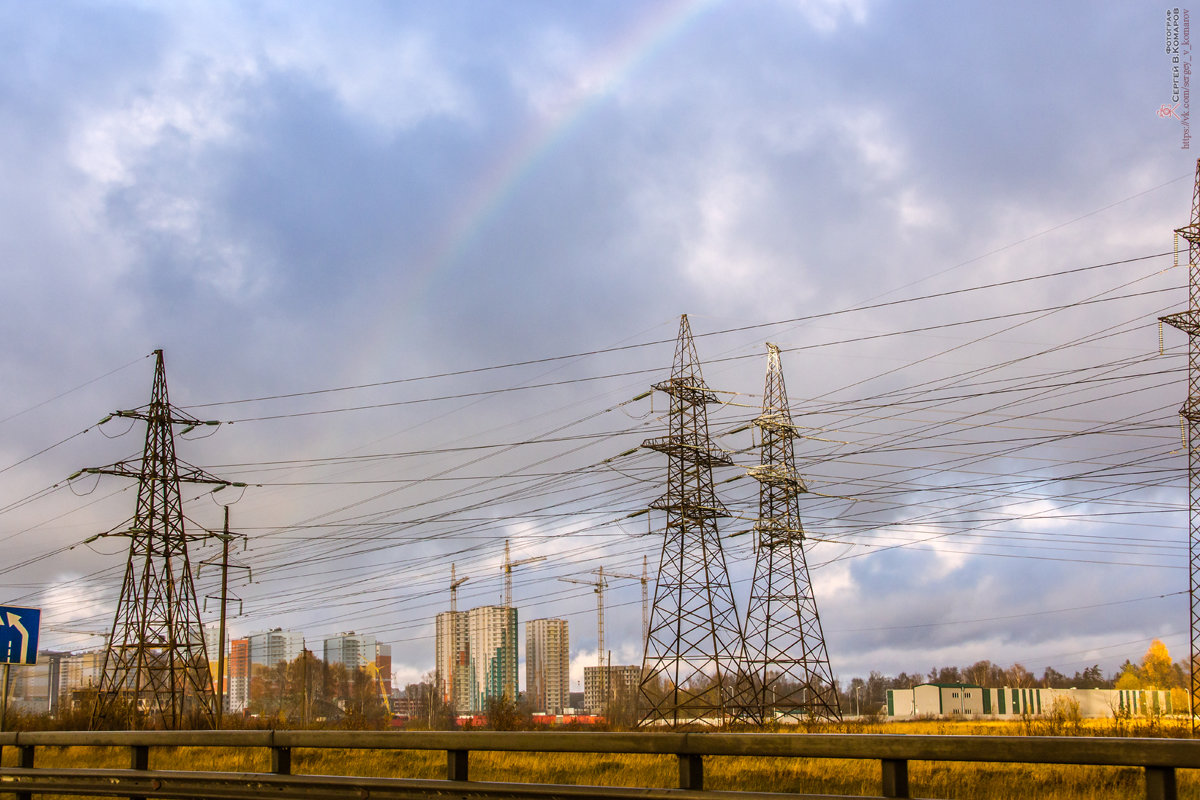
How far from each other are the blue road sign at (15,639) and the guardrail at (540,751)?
13.8ft

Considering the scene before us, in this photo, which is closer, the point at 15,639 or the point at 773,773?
the point at 773,773

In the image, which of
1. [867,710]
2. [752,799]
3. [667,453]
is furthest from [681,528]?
[867,710]

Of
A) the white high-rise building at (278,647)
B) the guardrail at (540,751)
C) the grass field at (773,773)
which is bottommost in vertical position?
the white high-rise building at (278,647)

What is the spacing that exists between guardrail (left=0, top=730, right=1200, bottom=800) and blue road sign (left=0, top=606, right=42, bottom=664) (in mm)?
4195

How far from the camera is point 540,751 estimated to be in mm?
8859

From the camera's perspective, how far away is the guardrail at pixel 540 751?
6086 millimetres

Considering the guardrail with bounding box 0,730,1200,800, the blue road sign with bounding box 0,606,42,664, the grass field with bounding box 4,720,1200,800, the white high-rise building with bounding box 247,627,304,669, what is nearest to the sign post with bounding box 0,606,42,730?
the blue road sign with bounding box 0,606,42,664

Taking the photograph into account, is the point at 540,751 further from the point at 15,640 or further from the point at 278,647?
the point at 278,647

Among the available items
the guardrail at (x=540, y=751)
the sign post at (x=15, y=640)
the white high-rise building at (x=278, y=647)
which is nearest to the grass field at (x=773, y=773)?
the sign post at (x=15, y=640)

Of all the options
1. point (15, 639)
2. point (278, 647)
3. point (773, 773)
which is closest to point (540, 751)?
point (773, 773)

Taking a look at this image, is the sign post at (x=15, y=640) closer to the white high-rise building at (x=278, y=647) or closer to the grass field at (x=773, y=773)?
the grass field at (x=773, y=773)

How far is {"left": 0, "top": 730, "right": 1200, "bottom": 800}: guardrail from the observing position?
6.09 meters

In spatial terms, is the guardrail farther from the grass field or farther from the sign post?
the grass field

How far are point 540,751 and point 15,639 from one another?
1268cm
